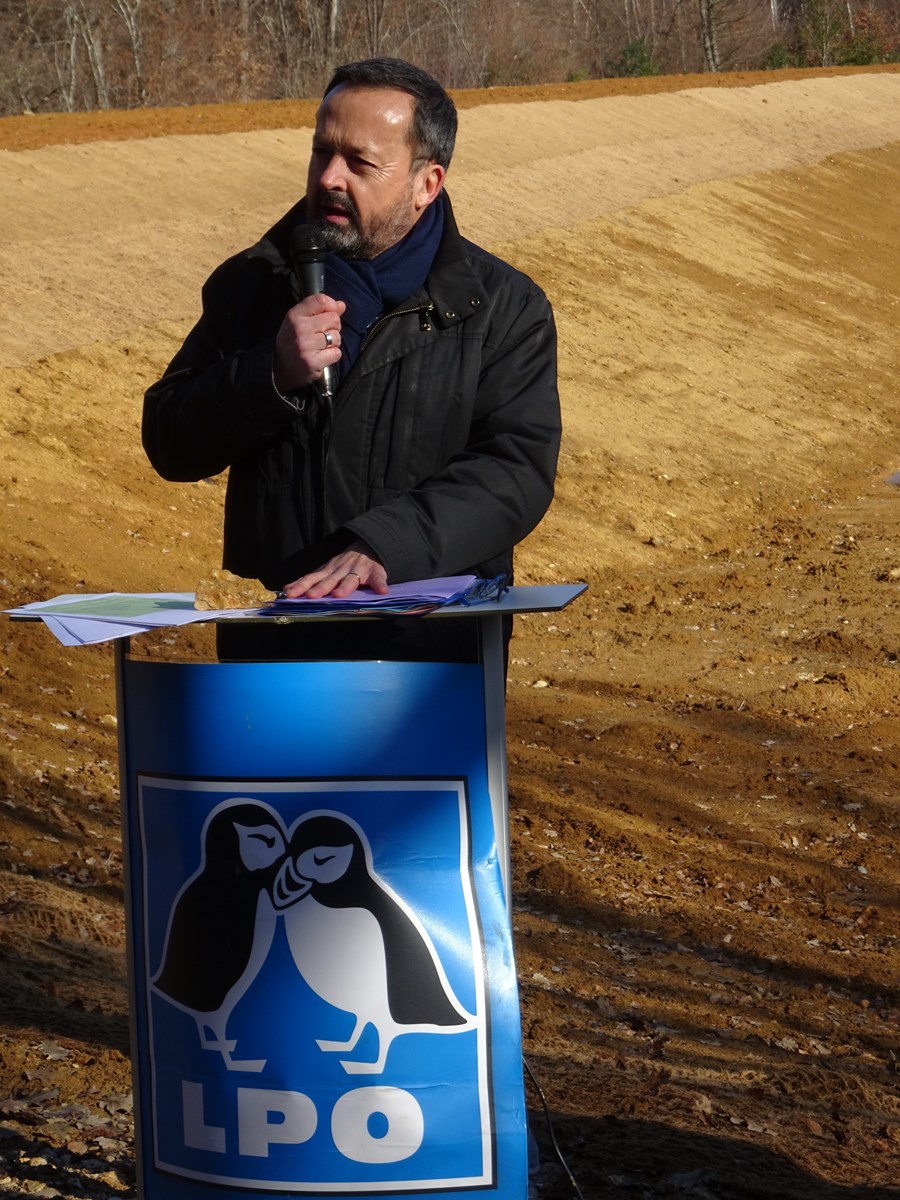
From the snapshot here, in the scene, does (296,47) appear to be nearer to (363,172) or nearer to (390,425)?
(363,172)

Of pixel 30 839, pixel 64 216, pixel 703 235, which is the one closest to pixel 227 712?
pixel 30 839

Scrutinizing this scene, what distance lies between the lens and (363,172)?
2822mm

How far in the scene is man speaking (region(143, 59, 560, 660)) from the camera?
9.03 ft

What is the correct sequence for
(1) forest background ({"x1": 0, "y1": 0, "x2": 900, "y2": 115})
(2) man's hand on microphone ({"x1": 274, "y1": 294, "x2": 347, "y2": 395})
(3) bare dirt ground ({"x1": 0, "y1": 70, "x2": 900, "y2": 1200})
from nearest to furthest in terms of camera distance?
(2) man's hand on microphone ({"x1": 274, "y1": 294, "x2": 347, "y2": 395}) → (3) bare dirt ground ({"x1": 0, "y1": 70, "x2": 900, "y2": 1200}) → (1) forest background ({"x1": 0, "y1": 0, "x2": 900, "y2": 115})

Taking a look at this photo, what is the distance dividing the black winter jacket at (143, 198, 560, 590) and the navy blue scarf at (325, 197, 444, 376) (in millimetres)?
37

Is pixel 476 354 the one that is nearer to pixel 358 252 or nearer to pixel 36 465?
pixel 358 252

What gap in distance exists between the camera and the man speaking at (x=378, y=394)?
2752 millimetres

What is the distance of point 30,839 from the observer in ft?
18.8

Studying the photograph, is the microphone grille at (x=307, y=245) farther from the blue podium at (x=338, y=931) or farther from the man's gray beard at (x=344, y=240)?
the blue podium at (x=338, y=931)

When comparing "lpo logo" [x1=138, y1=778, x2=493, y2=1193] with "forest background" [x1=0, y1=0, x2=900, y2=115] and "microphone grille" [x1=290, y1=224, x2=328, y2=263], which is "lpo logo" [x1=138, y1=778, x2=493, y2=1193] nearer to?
"microphone grille" [x1=290, y1=224, x2=328, y2=263]

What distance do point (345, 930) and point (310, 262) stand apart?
3.86ft

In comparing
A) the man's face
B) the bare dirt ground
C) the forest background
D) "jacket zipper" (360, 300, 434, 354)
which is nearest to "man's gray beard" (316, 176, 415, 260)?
the man's face

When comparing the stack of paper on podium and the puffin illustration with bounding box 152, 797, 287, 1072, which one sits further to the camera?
the puffin illustration with bounding box 152, 797, 287, 1072

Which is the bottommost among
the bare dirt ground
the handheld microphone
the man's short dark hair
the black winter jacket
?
the bare dirt ground
